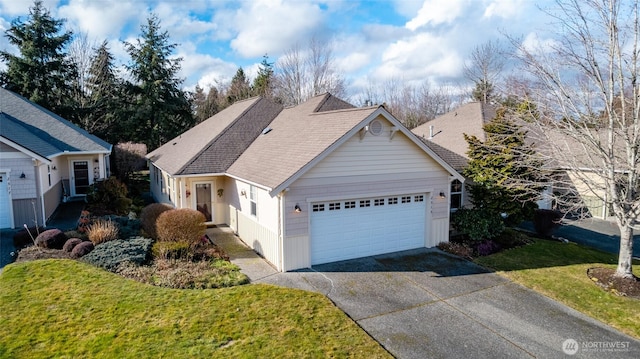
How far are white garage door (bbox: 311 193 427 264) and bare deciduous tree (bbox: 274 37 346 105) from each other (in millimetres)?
29337

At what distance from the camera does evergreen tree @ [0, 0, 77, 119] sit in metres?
32.1

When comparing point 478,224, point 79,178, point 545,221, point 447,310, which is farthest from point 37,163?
point 545,221

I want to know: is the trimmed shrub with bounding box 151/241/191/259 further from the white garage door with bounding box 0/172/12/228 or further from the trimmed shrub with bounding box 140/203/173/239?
the white garage door with bounding box 0/172/12/228

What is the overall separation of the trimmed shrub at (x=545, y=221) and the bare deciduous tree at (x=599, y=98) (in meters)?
4.57

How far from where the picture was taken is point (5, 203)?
14.2m

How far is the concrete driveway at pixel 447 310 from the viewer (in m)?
7.10

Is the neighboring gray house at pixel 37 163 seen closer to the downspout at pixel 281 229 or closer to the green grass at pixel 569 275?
the downspout at pixel 281 229

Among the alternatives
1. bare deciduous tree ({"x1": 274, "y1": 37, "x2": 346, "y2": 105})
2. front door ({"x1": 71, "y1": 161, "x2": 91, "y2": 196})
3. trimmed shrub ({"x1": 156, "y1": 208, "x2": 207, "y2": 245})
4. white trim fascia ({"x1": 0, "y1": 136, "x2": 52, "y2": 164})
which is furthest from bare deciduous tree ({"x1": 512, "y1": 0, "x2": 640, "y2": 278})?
bare deciduous tree ({"x1": 274, "y1": 37, "x2": 346, "y2": 105})

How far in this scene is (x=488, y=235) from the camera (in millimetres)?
13992

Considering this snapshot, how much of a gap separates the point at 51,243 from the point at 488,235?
15423 mm

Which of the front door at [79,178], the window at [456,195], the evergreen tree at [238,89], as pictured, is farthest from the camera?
the evergreen tree at [238,89]

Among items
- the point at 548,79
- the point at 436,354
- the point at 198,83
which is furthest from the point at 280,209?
the point at 198,83

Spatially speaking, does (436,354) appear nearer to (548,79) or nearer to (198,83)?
(548,79)

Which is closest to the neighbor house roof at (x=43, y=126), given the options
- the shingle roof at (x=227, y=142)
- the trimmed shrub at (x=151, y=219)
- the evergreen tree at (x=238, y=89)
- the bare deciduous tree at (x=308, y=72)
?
the shingle roof at (x=227, y=142)
